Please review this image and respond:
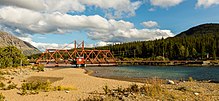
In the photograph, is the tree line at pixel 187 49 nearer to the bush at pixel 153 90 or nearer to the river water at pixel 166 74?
the river water at pixel 166 74

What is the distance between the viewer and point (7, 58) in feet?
220

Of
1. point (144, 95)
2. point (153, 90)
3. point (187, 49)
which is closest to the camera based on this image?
point (144, 95)

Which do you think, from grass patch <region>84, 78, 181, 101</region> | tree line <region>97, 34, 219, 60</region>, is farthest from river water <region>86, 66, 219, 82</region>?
tree line <region>97, 34, 219, 60</region>

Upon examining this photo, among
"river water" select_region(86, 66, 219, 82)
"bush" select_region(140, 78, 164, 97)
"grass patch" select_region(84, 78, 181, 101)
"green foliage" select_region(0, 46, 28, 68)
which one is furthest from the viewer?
"green foliage" select_region(0, 46, 28, 68)

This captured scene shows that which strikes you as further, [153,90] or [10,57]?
[10,57]

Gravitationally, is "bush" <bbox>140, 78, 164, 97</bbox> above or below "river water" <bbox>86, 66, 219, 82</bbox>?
above

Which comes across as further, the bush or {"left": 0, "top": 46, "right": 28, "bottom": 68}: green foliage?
{"left": 0, "top": 46, "right": 28, "bottom": 68}: green foliage

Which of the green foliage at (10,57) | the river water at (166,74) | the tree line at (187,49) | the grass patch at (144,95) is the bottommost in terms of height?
the river water at (166,74)

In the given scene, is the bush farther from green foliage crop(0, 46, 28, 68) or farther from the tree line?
the tree line

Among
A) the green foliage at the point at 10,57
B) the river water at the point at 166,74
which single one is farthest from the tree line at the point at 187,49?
the green foliage at the point at 10,57

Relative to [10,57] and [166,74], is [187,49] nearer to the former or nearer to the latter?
[166,74]

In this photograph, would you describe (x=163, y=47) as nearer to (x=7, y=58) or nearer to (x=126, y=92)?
(x=7, y=58)

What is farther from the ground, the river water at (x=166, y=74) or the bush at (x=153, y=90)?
the bush at (x=153, y=90)

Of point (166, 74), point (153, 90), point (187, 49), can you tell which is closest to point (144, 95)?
point (153, 90)
